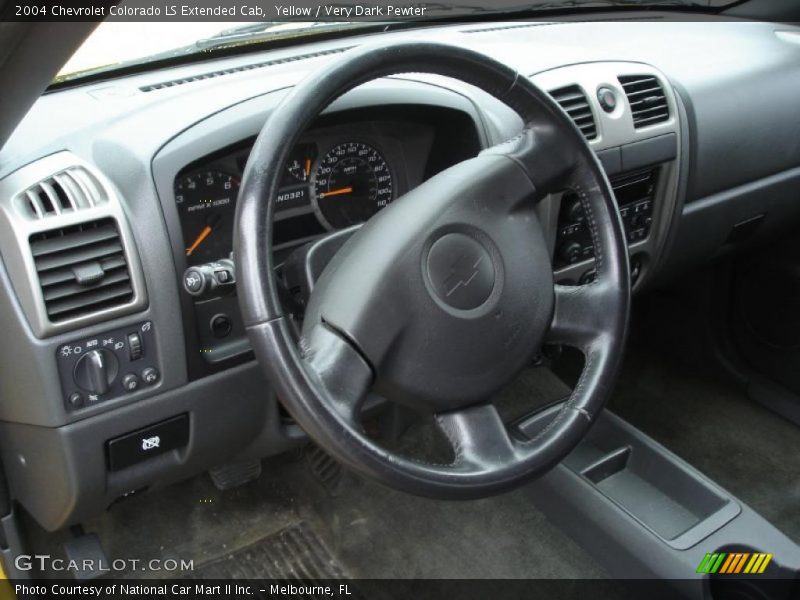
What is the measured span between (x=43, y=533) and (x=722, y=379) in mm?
1853

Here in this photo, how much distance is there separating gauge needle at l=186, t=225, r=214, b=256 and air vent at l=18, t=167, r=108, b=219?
0.19 m

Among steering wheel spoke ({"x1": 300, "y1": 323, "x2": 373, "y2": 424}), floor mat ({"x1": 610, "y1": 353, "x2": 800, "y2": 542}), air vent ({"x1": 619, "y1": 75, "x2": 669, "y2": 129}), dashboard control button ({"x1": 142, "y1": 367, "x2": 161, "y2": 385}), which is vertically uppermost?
air vent ({"x1": 619, "y1": 75, "x2": 669, "y2": 129})

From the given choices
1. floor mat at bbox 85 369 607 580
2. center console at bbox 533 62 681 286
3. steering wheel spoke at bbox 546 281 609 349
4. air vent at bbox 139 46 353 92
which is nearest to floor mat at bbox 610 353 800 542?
floor mat at bbox 85 369 607 580

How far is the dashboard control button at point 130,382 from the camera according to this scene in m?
1.34

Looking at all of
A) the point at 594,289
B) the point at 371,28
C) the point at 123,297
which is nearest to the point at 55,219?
the point at 123,297

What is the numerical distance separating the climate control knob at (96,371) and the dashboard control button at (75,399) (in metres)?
0.01

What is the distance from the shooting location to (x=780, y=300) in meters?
2.42

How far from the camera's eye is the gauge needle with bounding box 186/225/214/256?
1419mm

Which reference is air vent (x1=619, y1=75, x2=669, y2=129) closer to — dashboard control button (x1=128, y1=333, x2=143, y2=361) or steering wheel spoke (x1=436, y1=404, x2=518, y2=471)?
steering wheel spoke (x1=436, y1=404, x2=518, y2=471)

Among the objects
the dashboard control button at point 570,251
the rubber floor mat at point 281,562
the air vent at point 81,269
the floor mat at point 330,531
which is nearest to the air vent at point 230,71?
the air vent at point 81,269

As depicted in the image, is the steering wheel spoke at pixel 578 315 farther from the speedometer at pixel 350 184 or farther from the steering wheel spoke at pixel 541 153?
the speedometer at pixel 350 184

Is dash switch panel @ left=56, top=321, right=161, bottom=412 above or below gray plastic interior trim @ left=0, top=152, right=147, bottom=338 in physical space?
below

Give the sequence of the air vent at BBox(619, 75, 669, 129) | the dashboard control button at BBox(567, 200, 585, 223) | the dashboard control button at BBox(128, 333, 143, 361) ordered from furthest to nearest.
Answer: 1. the air vent at BBox(619, 75, 669, 129)
2. the dashboard control button at BBox(567, 200, 585, 223)
3. the dashboard control button at BBox(128, 333, 143, 361)

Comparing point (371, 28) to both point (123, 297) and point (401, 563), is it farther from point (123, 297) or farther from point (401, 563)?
point (401, 563)
